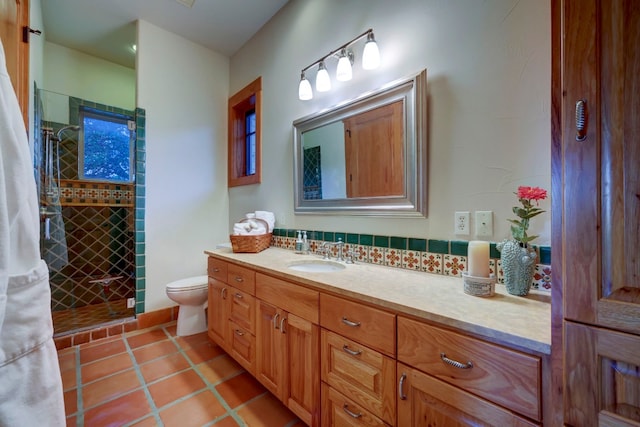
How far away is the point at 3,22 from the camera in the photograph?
0.87m

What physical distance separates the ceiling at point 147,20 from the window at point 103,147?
0.72 m

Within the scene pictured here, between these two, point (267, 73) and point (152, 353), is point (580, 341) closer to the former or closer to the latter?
point (152, 353)

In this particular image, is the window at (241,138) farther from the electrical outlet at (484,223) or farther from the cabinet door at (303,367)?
the electrical outlet at (484,223)

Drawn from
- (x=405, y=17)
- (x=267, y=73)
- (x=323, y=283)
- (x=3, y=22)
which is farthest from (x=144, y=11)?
(x=323, y=283)

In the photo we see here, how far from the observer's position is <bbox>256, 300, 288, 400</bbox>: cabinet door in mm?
1339

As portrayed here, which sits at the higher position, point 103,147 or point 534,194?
point 103,147

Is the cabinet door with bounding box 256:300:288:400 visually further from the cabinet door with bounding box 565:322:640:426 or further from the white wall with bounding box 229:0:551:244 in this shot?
the cabinet door with bounding box 565:322:640:426

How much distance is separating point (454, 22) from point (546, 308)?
4.27 feet

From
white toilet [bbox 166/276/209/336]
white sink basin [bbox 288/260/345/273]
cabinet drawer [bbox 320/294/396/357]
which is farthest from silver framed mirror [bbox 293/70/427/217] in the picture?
white toilet [bbox 166/276/209/336]

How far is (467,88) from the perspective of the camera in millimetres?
1202

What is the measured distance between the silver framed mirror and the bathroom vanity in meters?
0.42

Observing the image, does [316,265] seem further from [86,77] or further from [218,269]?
[86,77]

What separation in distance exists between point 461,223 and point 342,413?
0.99 m

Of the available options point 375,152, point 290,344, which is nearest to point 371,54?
point 375,152
